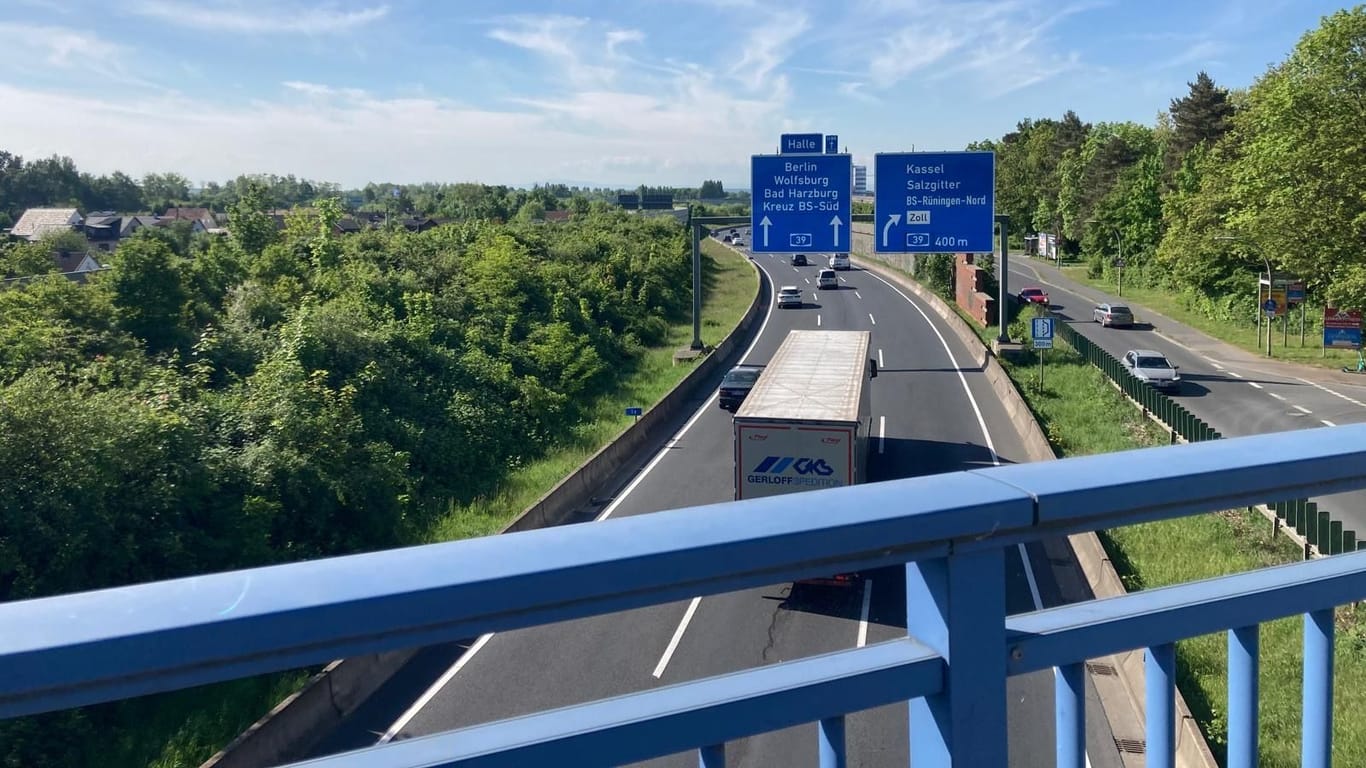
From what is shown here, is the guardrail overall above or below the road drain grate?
above

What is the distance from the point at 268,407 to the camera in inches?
725

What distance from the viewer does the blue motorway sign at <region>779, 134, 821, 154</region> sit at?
26875mm

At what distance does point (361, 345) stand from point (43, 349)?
24.8 feet

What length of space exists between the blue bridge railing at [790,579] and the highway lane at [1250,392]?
1775 cm

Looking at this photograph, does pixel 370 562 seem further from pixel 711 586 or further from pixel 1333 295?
pixel 1333 295

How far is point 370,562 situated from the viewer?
1.29m

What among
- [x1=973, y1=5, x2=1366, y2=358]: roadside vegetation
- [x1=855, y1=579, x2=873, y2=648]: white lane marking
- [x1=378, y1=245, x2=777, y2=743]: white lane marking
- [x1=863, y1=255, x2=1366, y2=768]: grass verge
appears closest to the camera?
[x1=863, y1=255, x2=1366, y2=768]: grass verge

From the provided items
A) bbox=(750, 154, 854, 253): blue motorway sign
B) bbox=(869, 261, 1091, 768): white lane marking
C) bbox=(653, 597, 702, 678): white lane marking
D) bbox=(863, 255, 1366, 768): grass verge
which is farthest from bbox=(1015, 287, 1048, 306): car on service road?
bbox=(653, 597, 702, 678): white lane marking

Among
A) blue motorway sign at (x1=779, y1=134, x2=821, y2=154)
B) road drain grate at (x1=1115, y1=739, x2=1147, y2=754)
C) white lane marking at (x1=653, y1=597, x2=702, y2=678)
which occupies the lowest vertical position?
white lane marking at (x1=653, y1=597, x2=702, y2=678)

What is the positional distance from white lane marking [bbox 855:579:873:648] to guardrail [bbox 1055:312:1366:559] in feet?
16.5

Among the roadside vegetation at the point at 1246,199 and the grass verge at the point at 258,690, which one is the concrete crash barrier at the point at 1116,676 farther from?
the roadside vegetation at the point at 1246,199

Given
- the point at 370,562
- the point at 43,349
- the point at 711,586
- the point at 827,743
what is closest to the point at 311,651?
the point at 370,562

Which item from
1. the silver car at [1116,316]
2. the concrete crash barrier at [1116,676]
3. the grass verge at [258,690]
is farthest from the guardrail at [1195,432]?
the grass verge at [258,690]

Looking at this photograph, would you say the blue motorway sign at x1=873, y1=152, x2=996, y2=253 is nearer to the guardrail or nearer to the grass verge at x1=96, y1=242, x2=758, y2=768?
the guardrail
